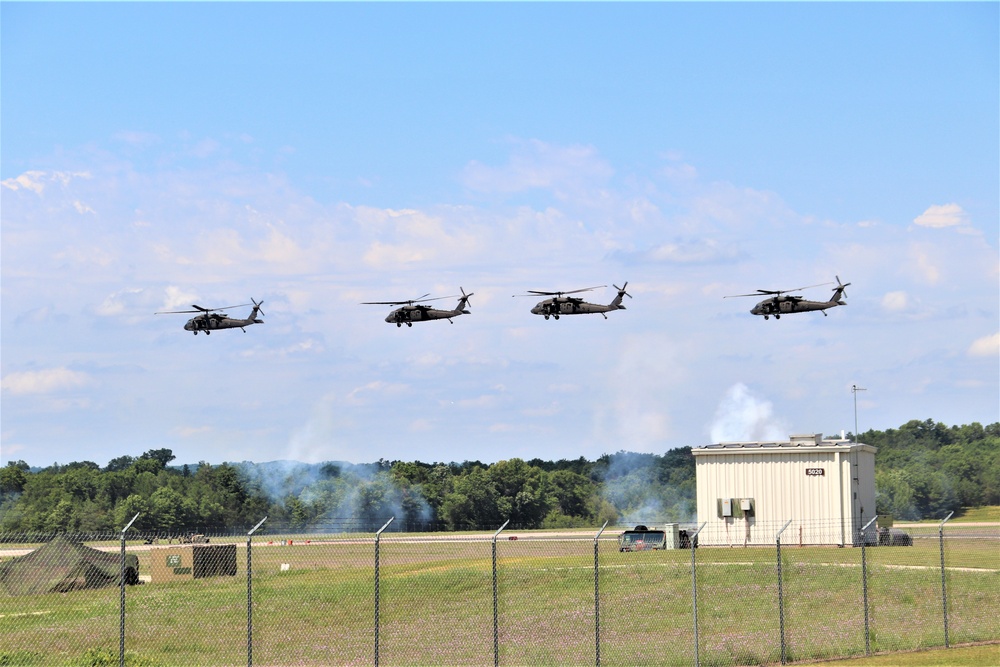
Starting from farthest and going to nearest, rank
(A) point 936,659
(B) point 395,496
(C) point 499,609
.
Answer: (B) point 395,496
(C) point 499,609
(A) point 936,659

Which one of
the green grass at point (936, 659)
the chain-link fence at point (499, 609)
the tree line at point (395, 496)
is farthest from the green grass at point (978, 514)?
the green grass at point (936, 659)

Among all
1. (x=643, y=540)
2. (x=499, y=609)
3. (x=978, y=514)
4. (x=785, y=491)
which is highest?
(x=785, y=491)

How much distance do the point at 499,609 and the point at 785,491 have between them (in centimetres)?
2580

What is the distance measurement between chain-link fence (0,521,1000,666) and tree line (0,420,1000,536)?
2064 inches

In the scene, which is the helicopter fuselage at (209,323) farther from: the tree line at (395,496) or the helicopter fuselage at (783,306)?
the tree line at (395,496)

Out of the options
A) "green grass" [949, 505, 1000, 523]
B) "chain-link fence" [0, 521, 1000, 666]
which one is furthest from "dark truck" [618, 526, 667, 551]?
"green grass" [949, 505, 1000, 523]

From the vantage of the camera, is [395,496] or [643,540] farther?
[395,496]

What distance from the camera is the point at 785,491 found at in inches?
2217

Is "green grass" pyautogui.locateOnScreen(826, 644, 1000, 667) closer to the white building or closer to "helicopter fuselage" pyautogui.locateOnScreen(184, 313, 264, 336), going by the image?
the white building

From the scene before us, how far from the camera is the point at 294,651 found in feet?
90.9

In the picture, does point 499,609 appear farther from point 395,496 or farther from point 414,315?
point 395,496

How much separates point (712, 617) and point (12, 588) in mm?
22236

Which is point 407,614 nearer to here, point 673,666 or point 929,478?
point 673,666

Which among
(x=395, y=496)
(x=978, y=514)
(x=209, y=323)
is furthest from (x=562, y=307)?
(x=978, y=514)
